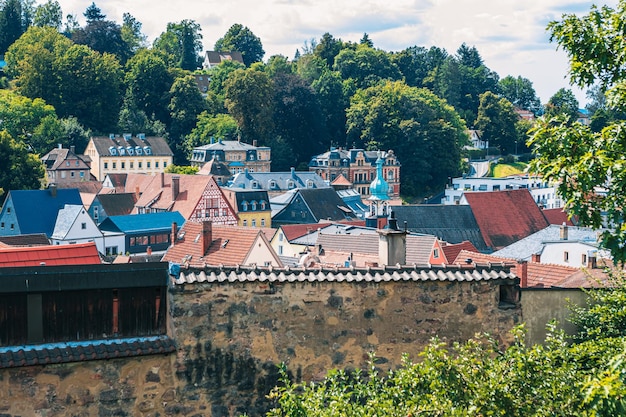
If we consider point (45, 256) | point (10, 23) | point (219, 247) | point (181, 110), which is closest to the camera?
point (45, 256)

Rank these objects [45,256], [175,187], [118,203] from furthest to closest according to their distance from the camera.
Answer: [118,203]
[175,187]
[45,256]

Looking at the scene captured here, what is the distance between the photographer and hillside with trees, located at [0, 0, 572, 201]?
10675cm

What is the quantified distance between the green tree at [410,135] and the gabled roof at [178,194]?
3666cm

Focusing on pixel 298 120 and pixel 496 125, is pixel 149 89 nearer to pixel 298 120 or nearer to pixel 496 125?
pixel 298 120

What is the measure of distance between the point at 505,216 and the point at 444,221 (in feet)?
13.9

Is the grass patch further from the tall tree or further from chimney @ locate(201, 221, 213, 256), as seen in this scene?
the tall tree

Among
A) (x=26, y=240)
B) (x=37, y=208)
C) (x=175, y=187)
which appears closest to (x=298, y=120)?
(x=175, y=187)

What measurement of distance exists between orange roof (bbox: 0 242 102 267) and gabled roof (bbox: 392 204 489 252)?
152ft

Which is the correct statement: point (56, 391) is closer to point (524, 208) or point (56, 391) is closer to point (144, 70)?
point (524, 208)

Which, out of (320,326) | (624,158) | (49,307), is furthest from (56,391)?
(624,158)

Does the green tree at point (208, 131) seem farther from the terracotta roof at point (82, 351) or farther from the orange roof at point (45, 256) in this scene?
the terracotta roof at point (82, 351)

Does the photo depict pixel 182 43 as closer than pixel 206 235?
No

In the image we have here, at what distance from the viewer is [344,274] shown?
41.1 ft

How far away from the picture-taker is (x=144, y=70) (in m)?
114
